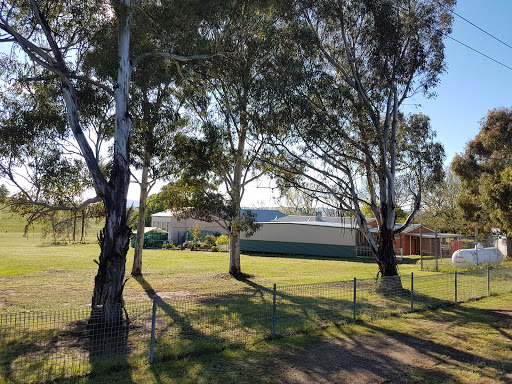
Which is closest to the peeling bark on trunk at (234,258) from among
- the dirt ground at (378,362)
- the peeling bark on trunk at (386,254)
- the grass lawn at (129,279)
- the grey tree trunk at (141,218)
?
the grass lawn at (129,279)

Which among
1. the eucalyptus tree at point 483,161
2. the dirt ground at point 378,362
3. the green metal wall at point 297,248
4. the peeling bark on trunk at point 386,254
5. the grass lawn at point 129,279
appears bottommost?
the grass lawn at point 129,279

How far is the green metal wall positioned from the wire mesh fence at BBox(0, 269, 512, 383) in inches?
768

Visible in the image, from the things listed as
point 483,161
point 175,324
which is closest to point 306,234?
point 483,161

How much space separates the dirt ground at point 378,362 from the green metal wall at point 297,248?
2724cm

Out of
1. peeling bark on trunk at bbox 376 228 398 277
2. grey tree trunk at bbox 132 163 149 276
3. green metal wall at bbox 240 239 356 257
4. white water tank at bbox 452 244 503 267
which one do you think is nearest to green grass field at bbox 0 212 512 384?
peeling bark on trunk at bbox 376 228 398 277

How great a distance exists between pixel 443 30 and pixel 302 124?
7139 mm

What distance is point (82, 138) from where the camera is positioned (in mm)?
10633

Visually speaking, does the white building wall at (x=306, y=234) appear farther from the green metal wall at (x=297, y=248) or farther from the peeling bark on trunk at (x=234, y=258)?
the peeling bark on trunk at (x=234, y=258)

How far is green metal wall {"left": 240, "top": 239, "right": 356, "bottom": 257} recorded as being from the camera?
36.6 metres

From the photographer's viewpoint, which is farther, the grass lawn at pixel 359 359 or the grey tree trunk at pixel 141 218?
the grey tree trunk at pixel 141 218

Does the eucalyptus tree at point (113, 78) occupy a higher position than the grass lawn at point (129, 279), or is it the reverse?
the eucalyptus tree at point (113, 78)

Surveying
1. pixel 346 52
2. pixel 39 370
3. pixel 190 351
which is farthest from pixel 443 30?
pixel 39 370

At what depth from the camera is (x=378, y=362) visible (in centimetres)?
765

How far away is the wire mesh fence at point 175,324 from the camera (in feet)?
23.2
